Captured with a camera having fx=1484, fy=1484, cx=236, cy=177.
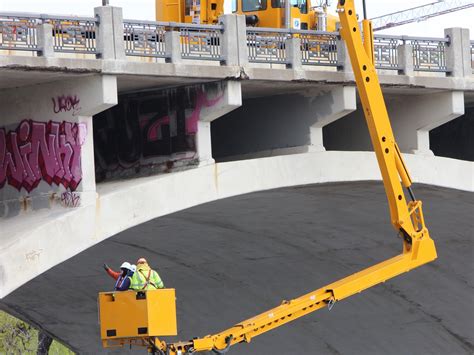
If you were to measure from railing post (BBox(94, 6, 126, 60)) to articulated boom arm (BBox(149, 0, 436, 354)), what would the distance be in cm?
412

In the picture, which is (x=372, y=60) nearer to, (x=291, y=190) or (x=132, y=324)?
(x=291, y=190)

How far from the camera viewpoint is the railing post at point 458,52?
28.8m

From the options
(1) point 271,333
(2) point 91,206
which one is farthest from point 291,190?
(1) point 271,333

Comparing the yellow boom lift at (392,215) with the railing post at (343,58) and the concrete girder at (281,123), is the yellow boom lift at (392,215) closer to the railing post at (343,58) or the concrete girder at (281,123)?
the railing post at (343,58)

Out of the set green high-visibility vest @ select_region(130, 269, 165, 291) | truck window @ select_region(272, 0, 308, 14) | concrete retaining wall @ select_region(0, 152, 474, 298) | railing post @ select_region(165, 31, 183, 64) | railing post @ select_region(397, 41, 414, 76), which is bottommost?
green high-visibility vest @ select_region(130, 269, 165, 291)

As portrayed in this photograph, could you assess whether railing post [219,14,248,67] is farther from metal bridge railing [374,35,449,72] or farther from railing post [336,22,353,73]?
metal bridge railing [374,35,449,72]

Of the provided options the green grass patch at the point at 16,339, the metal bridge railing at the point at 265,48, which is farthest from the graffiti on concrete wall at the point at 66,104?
the green grass patch at the point at 16,339

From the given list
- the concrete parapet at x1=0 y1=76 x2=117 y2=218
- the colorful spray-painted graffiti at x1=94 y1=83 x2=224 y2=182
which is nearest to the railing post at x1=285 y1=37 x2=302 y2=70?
the colorful spray-painted graffiti at x1=94 y1=83 x2=224 y2=182

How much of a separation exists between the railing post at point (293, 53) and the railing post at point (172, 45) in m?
2.53

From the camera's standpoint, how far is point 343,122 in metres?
30.7

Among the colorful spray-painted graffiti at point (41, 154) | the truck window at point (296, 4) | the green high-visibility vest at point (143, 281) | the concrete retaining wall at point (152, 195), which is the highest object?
the truck window at point (296, 4)

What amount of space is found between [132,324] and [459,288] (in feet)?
49.3

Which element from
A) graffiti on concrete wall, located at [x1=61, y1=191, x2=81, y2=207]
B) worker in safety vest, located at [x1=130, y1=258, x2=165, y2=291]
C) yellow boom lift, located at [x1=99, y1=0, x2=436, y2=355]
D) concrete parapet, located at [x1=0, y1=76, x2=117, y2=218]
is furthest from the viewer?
yellow boom lift, located at [x1=99, y1=0, x2=436, y2=355]

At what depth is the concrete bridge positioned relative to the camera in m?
23.1
